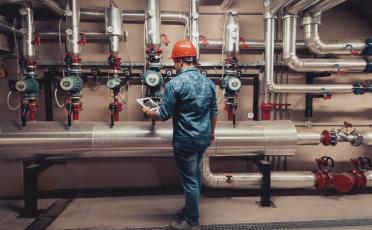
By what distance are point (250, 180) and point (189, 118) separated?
1003 millimetres

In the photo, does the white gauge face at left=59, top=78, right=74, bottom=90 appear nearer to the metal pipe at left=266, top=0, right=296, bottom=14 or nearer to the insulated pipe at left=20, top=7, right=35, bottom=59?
the insulated pipe at left=20, top=7, right=35, bottom=59

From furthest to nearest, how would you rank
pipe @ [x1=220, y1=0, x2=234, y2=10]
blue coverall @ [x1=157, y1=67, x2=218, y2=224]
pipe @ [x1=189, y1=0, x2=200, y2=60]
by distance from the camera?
1. pipe @ [x1=220, y1=0, x2=234, y2=10]
2. pipe @ [x1=189, y1=0, x2=200, y2=60]
3. blue coverall @ [x1=157, y1=67, x2=218, y2=224]

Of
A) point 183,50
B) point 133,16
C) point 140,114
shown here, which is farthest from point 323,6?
point 140,114

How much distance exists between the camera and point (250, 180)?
2.31 m

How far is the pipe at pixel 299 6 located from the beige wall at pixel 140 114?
409 mm

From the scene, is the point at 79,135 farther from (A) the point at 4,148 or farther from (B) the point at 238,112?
(B) the point at 238,112

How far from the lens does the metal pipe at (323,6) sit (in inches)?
80.8

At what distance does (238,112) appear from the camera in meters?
2.63

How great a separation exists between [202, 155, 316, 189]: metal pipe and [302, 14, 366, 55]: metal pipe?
1.16m

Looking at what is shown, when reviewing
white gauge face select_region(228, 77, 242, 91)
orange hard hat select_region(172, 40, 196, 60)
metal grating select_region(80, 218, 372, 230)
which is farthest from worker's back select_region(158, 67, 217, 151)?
metal grating select_region(80, 218, 372, 230)

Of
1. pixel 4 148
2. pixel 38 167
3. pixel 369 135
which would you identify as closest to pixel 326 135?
pixel 369 135

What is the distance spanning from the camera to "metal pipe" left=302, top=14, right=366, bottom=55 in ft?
7.64

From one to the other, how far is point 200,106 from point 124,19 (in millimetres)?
1314

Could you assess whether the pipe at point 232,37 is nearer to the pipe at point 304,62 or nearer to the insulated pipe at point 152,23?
the pipe at point 304,62
